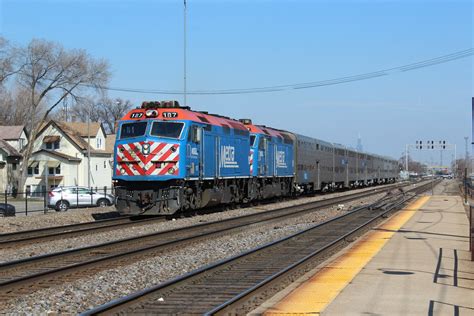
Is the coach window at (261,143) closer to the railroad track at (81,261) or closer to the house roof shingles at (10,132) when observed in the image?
the railroad track at (81,261)

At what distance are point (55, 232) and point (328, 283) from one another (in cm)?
1207

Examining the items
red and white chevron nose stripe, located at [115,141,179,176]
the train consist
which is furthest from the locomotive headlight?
red and white chevron nose stripe, located at [115,141,179,176]

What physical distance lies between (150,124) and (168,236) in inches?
226

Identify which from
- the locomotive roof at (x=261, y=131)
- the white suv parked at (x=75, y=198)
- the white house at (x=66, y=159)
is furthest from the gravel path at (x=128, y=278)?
the white house at (x=66, y=159)

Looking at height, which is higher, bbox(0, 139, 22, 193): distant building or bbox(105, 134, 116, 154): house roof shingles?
bbox(105, 134, 116, 154): house roof shingles

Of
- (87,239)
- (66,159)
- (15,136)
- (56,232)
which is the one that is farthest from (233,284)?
(15,136)

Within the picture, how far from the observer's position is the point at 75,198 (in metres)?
36.4

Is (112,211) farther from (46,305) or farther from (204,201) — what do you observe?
(46,305)

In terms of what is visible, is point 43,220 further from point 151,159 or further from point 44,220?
point 151,159

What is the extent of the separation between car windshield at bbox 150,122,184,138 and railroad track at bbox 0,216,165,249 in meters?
3.24

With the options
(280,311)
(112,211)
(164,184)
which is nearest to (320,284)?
(280,311)

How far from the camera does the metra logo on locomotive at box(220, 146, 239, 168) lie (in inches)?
995

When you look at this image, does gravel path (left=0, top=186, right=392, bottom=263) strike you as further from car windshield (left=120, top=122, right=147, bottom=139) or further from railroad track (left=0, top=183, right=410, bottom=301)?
car windshield (left=120, top=122, right=147, bottom=139)

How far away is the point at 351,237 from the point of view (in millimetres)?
17203
